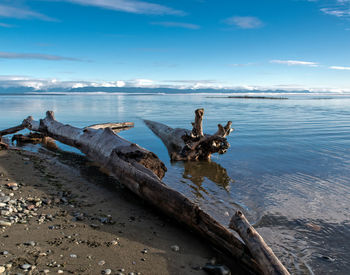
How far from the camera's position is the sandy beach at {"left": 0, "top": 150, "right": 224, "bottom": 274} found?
400 centimetres

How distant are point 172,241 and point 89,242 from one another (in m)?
1.47

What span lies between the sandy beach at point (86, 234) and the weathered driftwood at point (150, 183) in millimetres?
315

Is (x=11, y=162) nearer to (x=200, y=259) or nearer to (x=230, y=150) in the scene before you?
(x=200, y=259)

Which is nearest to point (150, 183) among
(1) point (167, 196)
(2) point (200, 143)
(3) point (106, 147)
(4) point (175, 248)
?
(1) point (167, 196)

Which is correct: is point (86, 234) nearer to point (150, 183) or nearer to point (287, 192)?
point (150, 183)

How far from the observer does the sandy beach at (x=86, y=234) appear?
13.1 ft

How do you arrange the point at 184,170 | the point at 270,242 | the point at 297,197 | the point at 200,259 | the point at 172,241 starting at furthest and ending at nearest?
the point at 184,170 < the point at 297,197 < the point at 270,242 < the point at 172,241 < the point at 200,259

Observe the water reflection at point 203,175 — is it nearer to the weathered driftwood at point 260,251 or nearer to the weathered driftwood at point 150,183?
the weathered driftwood at point 150,183

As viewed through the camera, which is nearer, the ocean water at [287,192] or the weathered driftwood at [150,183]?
the weathered driftwood at [150,183]

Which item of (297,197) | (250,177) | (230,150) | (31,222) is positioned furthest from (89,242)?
(230,150)

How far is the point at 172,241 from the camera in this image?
4.95 metres

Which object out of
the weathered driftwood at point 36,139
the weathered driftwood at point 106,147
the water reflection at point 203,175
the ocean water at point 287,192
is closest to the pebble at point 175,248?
the ocean water at point 287,192

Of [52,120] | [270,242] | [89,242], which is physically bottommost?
[270,242]

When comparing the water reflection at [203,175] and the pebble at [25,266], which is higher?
the pebble at [25,266]
